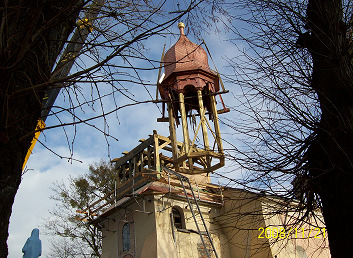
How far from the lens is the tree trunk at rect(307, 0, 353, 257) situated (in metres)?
4.25

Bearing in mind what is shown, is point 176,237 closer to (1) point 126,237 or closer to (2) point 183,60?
(1) point 126,237

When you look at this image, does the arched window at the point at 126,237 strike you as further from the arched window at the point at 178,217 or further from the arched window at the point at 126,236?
the arched window at the point at 178,217

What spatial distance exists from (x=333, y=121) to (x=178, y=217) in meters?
12.4

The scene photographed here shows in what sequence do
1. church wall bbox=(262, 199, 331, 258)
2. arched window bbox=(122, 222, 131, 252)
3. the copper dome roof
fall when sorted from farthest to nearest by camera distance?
the copper dome roof, arched window bbox=(122, 222, 131, 252), church wall bbox=(262, 199, 331, 258)

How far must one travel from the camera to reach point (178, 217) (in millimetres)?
16266

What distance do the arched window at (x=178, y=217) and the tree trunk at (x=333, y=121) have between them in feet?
38.3

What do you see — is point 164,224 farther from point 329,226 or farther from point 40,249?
point 329,226

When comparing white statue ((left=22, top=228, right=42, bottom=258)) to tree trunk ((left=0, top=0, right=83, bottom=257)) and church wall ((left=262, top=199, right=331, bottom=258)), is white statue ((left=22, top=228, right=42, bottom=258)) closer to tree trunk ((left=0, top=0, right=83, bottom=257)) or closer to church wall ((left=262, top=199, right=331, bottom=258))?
church wall ((left=262, top=199, right=331, bottom=258))

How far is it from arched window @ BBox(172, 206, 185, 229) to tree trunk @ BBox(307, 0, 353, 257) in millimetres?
11687

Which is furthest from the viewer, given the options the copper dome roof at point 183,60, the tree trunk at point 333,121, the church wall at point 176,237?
the copper dome roof at point 183,60

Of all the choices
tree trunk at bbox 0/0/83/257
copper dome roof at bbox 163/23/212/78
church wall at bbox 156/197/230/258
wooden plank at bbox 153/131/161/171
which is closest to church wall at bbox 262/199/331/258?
church wall at bbox 156/197/230/258

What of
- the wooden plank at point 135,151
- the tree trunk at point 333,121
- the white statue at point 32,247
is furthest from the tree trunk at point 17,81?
the wooden plank at point 135,151

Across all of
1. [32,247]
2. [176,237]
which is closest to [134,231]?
[176,237]

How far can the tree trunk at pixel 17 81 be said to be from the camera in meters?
2.37
